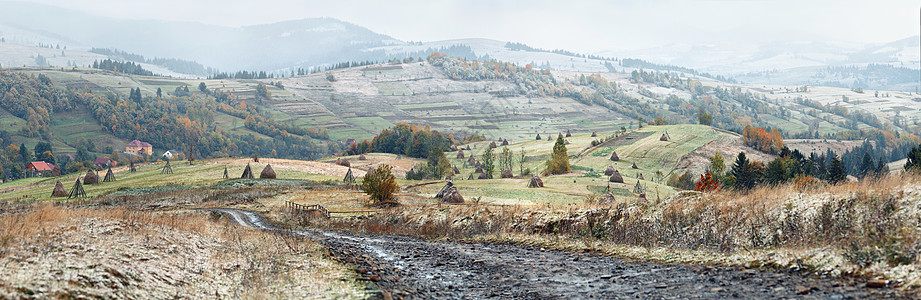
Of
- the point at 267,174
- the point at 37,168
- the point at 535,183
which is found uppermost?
the point at 535,183

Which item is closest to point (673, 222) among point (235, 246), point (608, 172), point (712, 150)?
point (235, 246)

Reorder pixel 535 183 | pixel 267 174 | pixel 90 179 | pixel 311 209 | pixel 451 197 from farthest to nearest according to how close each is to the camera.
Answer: pixel 267 174 < pixel 90 179 < pixel 535 183 < pixel 451 197 < pixel 311 209

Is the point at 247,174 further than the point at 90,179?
No

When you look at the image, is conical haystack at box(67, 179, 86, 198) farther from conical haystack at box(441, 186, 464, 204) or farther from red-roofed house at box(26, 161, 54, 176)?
red-roofed house at box(26, 161, 54, 176)

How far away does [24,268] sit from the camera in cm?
1020

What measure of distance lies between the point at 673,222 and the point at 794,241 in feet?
15.1

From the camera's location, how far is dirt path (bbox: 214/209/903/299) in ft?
33.7

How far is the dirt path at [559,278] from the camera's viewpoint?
10281 millimetres

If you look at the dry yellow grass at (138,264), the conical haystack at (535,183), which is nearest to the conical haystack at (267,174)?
the conical haystack at (535,183)

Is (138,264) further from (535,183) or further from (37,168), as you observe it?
(37,168)

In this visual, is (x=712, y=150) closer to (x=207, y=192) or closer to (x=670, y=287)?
(x=207, y=192)

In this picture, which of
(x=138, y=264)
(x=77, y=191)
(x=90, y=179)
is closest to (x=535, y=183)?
(x=77, y=191)

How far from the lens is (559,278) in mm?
13781

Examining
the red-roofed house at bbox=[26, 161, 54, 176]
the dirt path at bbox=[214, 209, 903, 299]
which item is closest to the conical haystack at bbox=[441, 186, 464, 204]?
the dirt path at bbox=[214, 209, 903, 299]
